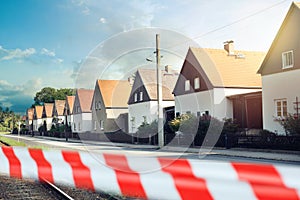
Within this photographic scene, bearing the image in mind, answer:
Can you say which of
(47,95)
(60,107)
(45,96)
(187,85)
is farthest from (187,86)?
(45,96)

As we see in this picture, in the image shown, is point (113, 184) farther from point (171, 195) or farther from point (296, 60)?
point (296, 60)

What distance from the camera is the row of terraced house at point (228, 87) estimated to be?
2575cm

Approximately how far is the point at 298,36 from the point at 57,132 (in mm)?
44420

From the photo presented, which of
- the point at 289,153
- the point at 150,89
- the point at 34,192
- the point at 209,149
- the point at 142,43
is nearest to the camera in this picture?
the point at 142,43

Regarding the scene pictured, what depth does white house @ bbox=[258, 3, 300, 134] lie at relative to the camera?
25.3m

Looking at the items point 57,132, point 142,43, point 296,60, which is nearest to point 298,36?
point 296,60

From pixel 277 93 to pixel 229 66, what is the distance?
418 inches

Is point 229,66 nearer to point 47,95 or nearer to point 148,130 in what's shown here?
point 148,130

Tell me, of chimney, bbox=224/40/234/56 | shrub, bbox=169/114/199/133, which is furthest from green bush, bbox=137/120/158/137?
chimney, bbox=224/40/234/56

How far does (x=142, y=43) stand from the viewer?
8047 millimetres

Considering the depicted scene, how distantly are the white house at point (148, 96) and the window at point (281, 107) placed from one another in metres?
17.4

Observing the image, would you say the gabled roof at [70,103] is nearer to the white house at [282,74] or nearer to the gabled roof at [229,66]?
the gabled roof at [229,66]

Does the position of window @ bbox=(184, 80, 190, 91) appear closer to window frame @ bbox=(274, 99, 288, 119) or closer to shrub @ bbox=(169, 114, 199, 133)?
shrub @ bbox=(169, 114, 199, 133)

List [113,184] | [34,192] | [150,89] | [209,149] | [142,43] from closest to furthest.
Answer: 1. [113,184]
2. [142,43]
3. [34,192]
4. [209,149]
5. [150,89]
